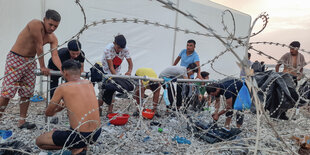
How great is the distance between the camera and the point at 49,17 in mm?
2416

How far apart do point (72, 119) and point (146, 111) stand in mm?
2026

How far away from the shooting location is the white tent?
12.8 feet

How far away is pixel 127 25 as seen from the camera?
5.29 metres

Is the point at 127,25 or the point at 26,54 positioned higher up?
the point at 127,25

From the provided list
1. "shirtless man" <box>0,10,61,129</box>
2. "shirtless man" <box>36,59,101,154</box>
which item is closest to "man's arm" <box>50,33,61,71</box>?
"shirtless man" <box>0,10,61,129</box>

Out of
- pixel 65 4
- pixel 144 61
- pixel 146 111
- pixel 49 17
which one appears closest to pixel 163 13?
pixel 144 61

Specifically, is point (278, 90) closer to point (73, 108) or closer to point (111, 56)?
point (111, 56)

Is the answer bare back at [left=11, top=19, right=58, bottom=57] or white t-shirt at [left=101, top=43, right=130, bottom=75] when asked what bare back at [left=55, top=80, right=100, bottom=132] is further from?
white t-shirt at [left=101, top=43, right=130, bottom=75]

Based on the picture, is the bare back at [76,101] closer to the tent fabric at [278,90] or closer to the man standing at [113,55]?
the man standing at [113,55]

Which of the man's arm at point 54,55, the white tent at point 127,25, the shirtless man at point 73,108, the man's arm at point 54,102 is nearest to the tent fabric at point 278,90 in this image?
the white tent at point 127,25

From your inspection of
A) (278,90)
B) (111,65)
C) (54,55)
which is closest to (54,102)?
(54,55)

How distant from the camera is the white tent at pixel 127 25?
390 cm

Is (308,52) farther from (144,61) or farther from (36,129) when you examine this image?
(144,61)

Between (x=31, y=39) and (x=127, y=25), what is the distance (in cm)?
307
